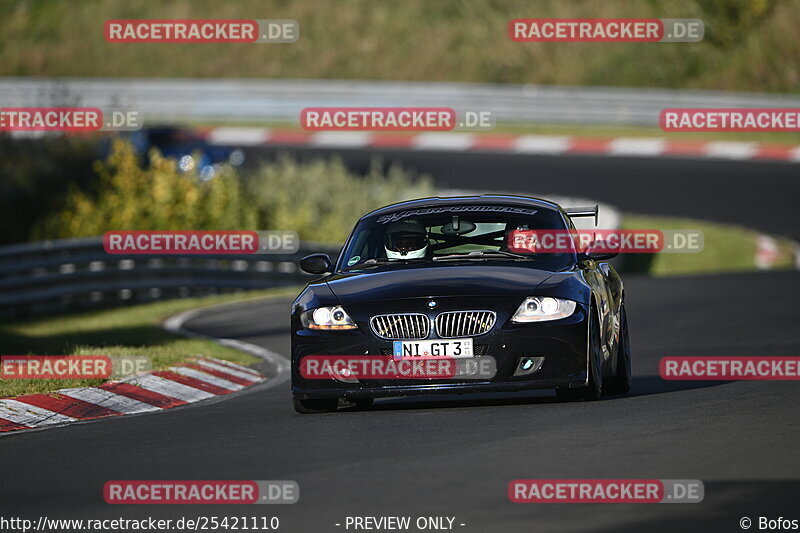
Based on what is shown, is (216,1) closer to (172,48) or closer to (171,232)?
(172,48)

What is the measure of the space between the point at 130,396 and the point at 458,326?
3.25 metres

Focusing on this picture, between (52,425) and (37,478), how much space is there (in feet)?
8.63

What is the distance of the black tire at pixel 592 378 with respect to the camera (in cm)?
1036

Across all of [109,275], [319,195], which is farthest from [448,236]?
[319,195]

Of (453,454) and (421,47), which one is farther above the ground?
(421,47)

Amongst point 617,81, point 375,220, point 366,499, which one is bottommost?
point 366,499

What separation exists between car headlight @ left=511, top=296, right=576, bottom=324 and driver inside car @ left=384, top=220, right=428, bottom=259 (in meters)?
1.34

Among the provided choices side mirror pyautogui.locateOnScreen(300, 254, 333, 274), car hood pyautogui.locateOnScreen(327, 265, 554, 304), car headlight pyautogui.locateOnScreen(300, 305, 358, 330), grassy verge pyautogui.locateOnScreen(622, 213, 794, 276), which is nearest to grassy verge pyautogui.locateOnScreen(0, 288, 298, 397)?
side mirror pyautogui.locateOnScreen(300, 254, 333, 274)

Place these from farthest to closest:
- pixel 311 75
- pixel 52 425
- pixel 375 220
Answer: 1. pixel 311 75
2. pixel 375 220
3. pixel 52 425

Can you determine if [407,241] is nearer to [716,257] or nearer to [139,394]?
[139,394]

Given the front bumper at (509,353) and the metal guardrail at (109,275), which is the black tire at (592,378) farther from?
the metal guardrail at (109,275)

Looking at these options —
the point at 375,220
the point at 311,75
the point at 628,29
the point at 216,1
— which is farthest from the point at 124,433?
the point at 216,1

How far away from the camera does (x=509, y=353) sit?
1006 cm

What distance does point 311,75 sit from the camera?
5722cm
